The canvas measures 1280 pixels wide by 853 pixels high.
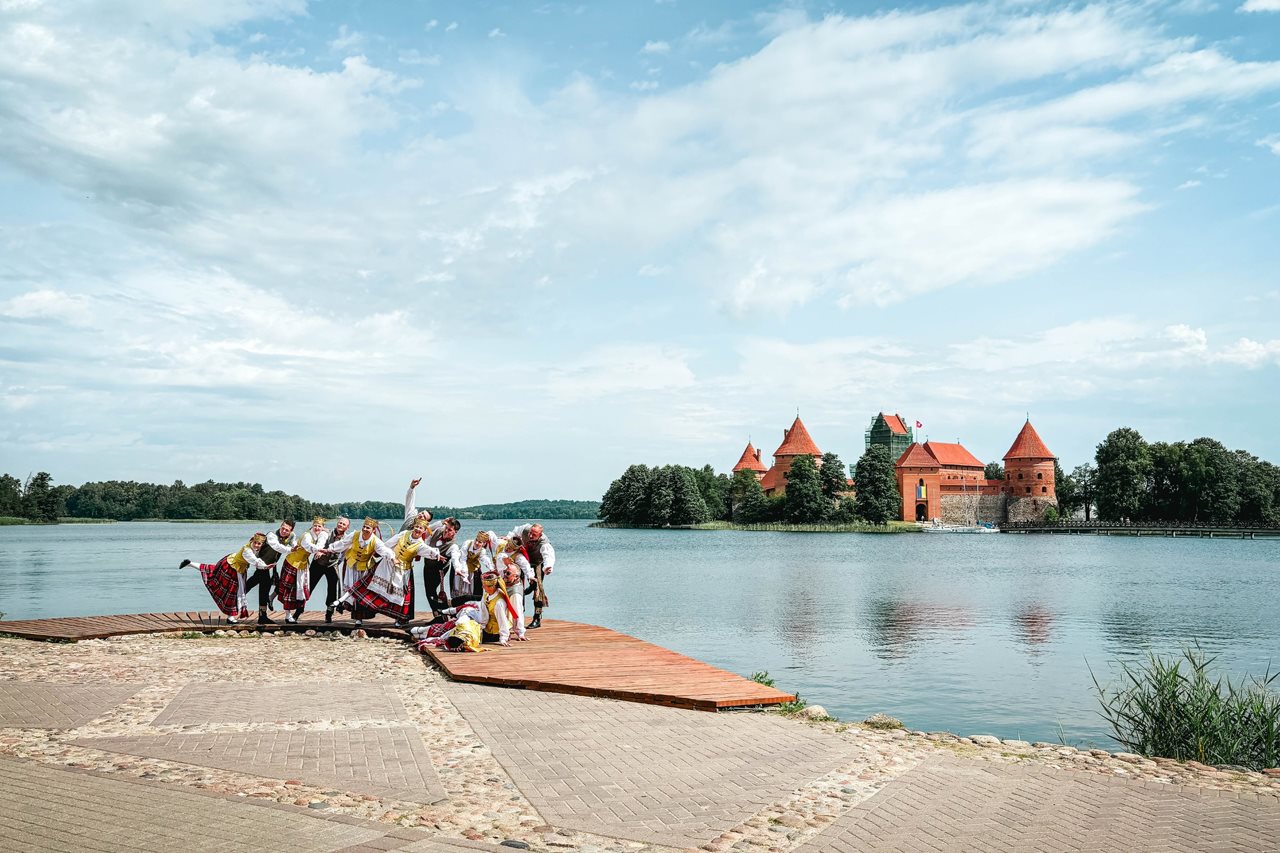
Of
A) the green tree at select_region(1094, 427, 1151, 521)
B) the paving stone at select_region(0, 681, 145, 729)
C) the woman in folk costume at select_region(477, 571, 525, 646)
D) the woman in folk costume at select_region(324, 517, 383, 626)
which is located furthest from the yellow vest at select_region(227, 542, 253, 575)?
the green tree at select_region(1094, 427, 1151, 521)

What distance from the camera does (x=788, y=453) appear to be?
109812mm

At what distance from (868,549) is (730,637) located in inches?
1784

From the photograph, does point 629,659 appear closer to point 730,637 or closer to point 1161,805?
point 1161,805

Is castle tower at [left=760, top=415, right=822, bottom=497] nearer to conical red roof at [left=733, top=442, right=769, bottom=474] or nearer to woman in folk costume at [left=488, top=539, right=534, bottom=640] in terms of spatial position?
conical red roof at [left=733, top=442, right=769, bottom=474]

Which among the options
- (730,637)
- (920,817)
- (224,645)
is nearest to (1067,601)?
(730,637)

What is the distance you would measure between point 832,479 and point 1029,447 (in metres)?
23.2

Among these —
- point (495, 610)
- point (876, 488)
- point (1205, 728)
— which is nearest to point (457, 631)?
point (495, 610)

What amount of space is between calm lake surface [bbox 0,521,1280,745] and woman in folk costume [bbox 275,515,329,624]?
23.4ft

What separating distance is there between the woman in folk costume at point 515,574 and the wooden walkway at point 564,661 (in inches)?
13.5

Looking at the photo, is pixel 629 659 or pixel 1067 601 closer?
pixel 629 659

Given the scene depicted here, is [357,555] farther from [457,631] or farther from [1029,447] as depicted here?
[1029,447]

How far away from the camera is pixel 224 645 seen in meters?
12.9

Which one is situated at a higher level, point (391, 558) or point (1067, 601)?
point (391, 558)

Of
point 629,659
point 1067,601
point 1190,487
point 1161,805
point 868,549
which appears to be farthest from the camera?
point 1190,487
